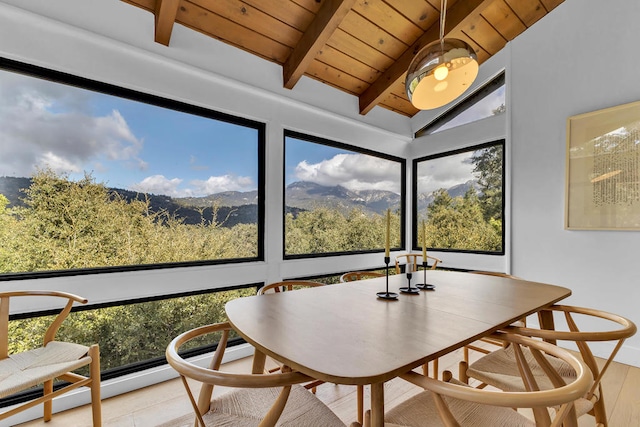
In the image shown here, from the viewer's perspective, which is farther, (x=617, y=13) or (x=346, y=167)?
(x=346, y=167)

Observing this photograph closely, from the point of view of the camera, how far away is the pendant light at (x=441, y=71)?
1.60 metres

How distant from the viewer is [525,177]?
124 inches

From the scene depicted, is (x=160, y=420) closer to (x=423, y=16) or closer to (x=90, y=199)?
(x=90, y=199)

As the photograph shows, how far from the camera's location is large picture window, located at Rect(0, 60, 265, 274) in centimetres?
188

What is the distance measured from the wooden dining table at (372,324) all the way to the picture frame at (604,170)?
1.32 metres

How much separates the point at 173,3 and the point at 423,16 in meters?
1.99

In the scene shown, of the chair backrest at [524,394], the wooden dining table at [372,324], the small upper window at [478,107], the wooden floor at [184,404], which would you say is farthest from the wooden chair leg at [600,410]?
the small upper window at [478,107]

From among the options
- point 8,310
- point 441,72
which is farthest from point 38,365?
point 441,72

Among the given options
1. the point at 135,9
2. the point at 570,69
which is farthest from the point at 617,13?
the point at 135,9

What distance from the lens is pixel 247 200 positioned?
9.43ft

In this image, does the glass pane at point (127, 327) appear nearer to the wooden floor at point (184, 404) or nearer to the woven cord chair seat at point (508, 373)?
the wooden floor at point (184, 404)

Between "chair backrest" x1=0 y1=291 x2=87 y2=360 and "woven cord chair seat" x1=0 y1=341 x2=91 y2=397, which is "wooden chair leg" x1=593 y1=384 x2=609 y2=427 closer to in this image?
"woven cord chair seat" x1=0 y1=341 x2=91 y2=397

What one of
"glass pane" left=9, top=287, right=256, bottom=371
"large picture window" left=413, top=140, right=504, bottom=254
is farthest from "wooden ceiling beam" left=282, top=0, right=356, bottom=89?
"large picture window" left=413, top=140, right=504, bottom=254

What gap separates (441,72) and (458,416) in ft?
5.13
